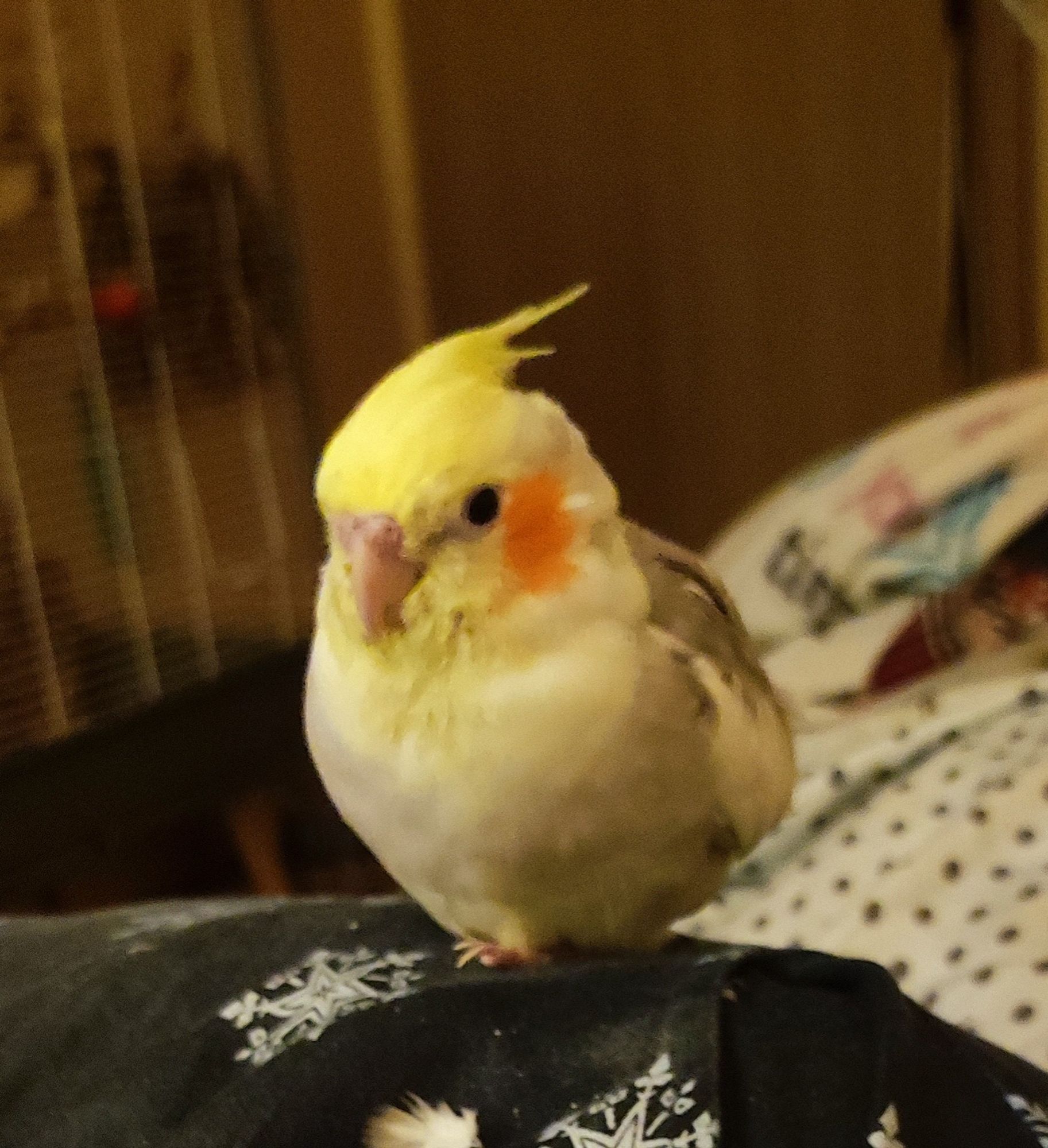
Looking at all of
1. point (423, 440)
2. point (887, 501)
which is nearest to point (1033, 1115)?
point (423, 440)

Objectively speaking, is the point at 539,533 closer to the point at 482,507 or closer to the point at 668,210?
the point at 482,507

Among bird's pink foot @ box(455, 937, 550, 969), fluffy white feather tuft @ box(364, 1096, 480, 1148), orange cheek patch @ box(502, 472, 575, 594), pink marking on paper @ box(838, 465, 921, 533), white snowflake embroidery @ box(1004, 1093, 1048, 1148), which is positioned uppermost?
orange cheek patch @ box(502, 472, 575, 594)

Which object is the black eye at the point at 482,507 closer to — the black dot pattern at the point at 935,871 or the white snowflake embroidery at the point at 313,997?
the white snowflake embroidery at the point at 313,997

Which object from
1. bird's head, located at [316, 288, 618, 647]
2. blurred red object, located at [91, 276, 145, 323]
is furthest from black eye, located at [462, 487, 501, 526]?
blurred red object, located at [91, 276, 145, 323]

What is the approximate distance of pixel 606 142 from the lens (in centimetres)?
153

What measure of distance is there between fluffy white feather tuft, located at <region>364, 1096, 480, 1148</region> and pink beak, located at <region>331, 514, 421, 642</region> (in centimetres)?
16

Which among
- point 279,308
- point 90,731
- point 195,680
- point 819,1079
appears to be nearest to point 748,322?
point 279,308

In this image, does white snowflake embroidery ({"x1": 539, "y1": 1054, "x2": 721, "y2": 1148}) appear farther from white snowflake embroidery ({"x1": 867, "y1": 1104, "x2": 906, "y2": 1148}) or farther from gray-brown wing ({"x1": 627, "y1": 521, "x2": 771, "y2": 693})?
gray-brown wing ({"x1": 627, "y1": 521, "x2": 771, "y2": 693})

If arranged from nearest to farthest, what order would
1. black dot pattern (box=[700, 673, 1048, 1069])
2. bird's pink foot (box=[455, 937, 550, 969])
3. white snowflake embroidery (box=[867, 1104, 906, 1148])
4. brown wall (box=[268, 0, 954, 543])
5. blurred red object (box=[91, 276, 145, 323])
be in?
white snowflake embroidery (box=[867, 1104, 906, 1148]), bird's pink foot (box=[455, 937, 550, 969]), black dot pattern (box=[700, 673, 1048, 1069]), blurred red object (box=[91, 276, 145, 323]), brown wall (box=[268, 0, 954, 543])

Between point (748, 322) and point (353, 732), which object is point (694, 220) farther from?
point (353, 732)

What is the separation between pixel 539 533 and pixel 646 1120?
0.67 ft

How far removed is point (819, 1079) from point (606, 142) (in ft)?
4.41

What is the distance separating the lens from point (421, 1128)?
382 mm

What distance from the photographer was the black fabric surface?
38 centimetres
